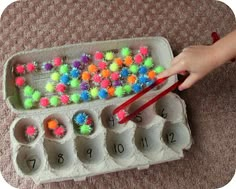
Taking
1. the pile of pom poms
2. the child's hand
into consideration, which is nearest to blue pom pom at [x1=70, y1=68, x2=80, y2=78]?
the pile of pom poms

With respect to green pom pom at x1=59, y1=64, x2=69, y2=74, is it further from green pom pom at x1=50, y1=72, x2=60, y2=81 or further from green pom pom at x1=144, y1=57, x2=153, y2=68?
green pom pom at x1=144, y1=57, x2=153, y2=68

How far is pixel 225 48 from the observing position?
0.79 meters

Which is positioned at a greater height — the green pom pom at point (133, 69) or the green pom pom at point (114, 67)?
the green pom pom at point (114, 67)

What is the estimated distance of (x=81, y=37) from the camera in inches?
40.4

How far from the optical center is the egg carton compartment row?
83 centimetres

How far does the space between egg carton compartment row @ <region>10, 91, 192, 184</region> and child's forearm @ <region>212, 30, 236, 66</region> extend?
16cm

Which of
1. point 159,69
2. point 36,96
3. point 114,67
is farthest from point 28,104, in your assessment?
point 159,69

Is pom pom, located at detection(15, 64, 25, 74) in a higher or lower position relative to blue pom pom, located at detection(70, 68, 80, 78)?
higher

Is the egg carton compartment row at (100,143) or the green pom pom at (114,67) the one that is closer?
the egg carton compartment row at (100,143)

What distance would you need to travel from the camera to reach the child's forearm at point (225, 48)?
0.79m

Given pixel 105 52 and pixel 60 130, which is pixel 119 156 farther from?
pixel 105 52

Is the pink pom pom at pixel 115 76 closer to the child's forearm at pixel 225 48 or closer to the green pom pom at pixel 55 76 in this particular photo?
the green pom pom at pixel 55 76

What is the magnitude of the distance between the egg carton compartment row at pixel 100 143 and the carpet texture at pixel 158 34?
0.27 ft

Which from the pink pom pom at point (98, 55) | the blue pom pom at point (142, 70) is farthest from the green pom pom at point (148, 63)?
the pink pom pom at point (98, 55)
